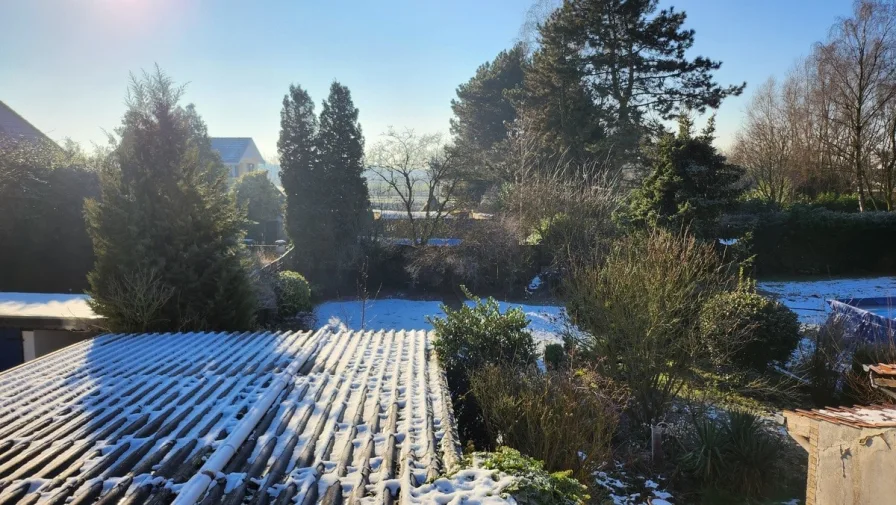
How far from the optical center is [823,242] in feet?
63.4

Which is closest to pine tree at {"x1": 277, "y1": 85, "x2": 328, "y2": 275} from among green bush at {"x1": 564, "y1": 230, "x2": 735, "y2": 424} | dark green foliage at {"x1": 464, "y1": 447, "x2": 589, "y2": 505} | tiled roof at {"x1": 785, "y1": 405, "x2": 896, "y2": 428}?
green bush at {"x1": 564, "y1": 230, "x2": 735, "y2": 424}

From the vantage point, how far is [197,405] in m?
4.90

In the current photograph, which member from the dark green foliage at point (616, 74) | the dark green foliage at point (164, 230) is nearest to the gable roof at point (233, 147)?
the dark green foliage at point (616, 74)

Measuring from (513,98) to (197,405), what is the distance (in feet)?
77.3

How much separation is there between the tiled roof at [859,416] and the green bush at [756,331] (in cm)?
386

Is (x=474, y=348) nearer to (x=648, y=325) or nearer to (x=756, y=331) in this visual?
(x=648, y=325)

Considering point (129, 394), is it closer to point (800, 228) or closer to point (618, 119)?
point (618, 119)

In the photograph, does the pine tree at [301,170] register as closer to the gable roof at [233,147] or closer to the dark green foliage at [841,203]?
the gable roof at [233,147]

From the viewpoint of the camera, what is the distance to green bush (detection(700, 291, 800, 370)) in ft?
30.4

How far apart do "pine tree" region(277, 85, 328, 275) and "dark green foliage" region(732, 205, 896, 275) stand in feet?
55.3

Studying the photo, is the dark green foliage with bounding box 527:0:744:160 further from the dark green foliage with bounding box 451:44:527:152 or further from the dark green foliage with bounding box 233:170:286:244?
the dark green foliage with bounding box 233:170:286:244

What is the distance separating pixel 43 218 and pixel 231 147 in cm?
2631

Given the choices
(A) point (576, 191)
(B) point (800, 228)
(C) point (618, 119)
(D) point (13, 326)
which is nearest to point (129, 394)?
(D) point (13, 326)

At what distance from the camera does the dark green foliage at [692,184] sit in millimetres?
14094
